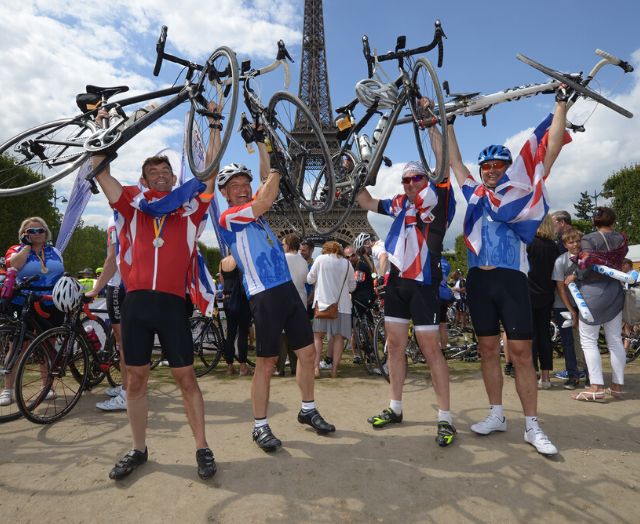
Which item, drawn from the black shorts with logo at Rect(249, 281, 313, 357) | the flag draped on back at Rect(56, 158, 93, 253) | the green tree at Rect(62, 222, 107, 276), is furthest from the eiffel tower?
the black shorts with logo at Rect(249, 281, 313, 357)

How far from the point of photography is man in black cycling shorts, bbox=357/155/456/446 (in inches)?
134

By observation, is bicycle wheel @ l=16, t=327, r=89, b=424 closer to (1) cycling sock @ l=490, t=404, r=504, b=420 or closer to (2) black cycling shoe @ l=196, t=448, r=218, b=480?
(2) black cycling shoe @ l=196, t=448, r=218, b=480

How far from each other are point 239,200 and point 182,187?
0.71 meters

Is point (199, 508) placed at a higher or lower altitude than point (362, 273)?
lower

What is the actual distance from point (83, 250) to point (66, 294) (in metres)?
41.3

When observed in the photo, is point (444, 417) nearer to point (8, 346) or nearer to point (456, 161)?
point (456, 161)

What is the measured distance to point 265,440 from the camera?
10.3 feet

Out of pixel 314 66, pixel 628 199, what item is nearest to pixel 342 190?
pixel 628 199

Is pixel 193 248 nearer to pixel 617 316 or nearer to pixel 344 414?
pixel 344 414

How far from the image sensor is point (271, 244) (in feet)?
11.1

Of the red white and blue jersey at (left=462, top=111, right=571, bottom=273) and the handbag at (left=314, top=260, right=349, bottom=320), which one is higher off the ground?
the red white and blue jersey at (left=462, top=111, right=571, bottom=273)

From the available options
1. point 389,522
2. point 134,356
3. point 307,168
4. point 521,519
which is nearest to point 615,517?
point 521,519

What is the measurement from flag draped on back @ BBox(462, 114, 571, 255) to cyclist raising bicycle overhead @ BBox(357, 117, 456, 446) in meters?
0.45

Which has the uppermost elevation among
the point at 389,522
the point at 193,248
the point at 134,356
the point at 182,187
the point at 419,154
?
the point at 419,154
